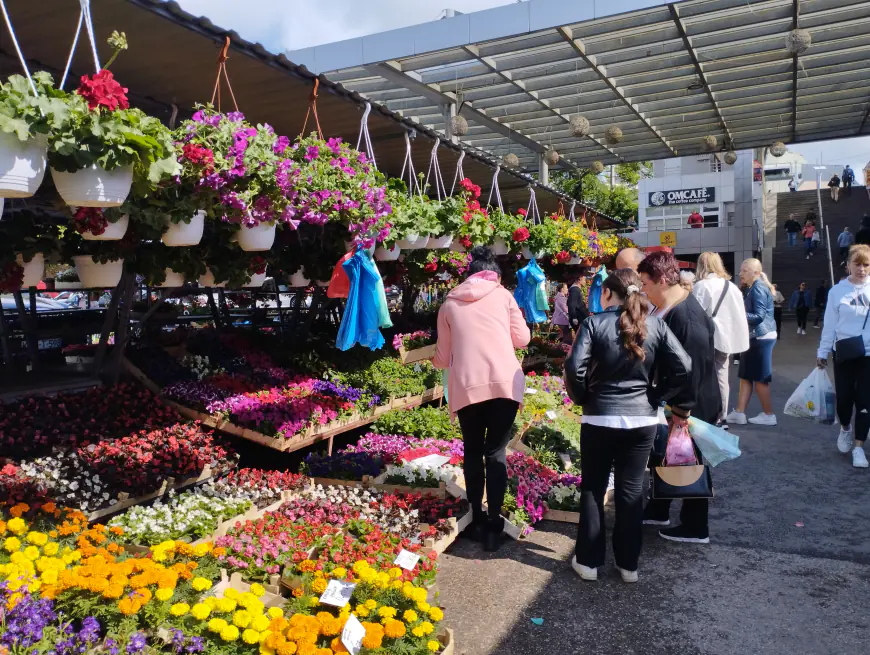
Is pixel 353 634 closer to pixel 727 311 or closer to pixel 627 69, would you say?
pixel 727 311

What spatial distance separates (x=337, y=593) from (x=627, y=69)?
34.1 ft

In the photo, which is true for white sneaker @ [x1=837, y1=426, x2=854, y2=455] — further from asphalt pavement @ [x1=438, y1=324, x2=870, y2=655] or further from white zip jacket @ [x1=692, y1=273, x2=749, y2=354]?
white zip jacket @ [x1=692, y1=273, x2=749, y2=354]

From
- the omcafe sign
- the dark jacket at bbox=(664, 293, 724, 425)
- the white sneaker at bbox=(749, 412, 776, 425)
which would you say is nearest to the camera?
the dark jacket at bbox=(664, 293, 724, 425)

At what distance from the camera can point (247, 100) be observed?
15.7ft

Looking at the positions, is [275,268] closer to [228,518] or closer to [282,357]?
[282,357]

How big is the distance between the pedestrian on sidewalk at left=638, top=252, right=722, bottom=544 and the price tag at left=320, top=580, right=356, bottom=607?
2.19 metres

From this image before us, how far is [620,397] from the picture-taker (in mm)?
3469

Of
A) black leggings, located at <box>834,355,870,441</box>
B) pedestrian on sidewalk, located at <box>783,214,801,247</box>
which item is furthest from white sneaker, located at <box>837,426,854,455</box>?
pedestrian on sidewalk, located at <box>783,214,801,247</box>

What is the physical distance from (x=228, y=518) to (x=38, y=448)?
1400 millimetres

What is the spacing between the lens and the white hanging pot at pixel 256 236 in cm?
348

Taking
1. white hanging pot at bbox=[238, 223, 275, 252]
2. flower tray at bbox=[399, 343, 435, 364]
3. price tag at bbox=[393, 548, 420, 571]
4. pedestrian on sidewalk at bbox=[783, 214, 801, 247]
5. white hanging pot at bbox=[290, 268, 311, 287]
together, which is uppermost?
pedestrian on sidewalk at bbox=[783, 214, 801, 247]

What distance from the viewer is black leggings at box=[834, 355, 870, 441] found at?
5.57 metres

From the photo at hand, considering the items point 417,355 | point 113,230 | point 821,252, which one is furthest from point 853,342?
point 821,252

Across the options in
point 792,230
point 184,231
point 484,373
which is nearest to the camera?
point 184,231
